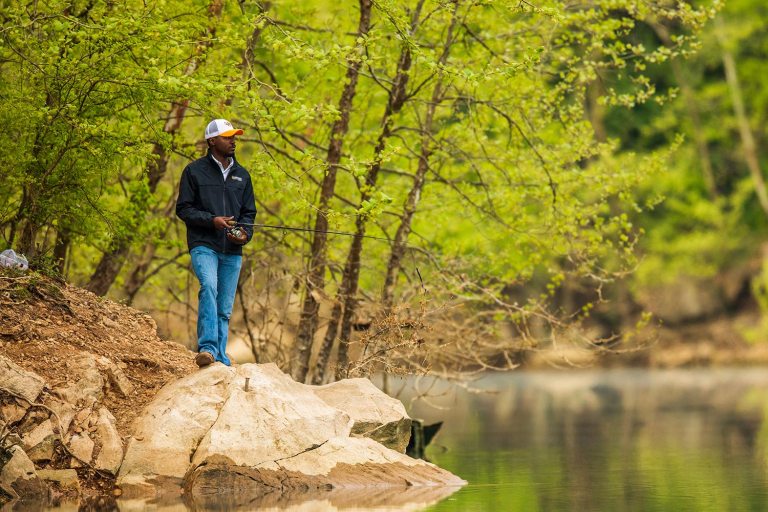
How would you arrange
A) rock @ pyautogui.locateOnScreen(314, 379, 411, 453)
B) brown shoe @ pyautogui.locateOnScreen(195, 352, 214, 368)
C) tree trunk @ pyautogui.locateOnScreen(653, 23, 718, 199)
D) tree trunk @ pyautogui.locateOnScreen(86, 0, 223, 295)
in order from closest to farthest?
brown shoe @ pyautogui.locateOnScreen(195, 352, 214, 368) → rock @ pyautogui.locateOnScreen(314, 379, 411, 453) → tree trunk @ pyautogui.locateOnScreen(86, 0, 223, 295) → tree trunk @ pyautogui.locateOnScreen(653, 23, 718, 199)

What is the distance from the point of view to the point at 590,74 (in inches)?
615

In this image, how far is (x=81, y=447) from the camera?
1054 cm

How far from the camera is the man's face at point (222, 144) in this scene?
11.4 meters

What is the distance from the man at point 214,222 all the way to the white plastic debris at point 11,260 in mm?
1528

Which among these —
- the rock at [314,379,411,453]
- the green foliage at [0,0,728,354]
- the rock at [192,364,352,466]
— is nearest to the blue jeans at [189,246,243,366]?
the rock at [192,364,352,466]

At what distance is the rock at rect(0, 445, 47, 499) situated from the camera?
395 inches

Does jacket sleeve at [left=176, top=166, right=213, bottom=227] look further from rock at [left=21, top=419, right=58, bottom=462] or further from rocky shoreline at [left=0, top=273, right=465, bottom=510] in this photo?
rock at [left=21, top=419, right=58, bottom=462]

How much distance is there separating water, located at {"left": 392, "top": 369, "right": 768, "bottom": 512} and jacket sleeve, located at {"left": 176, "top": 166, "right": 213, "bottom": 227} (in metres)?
3.06

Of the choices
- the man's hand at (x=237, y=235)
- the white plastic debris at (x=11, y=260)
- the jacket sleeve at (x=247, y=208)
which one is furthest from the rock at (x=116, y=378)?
the jacket sleeve at (x=247, y=208)

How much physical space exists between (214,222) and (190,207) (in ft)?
0.95

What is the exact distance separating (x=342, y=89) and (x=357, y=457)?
6125 millimetres

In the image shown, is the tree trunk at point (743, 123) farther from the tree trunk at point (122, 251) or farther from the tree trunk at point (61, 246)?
the tree trunk at point (61, 246)

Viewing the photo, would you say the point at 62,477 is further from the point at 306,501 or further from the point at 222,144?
the point at 222,144

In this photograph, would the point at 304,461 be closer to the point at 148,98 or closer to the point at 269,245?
the point at 148,98
